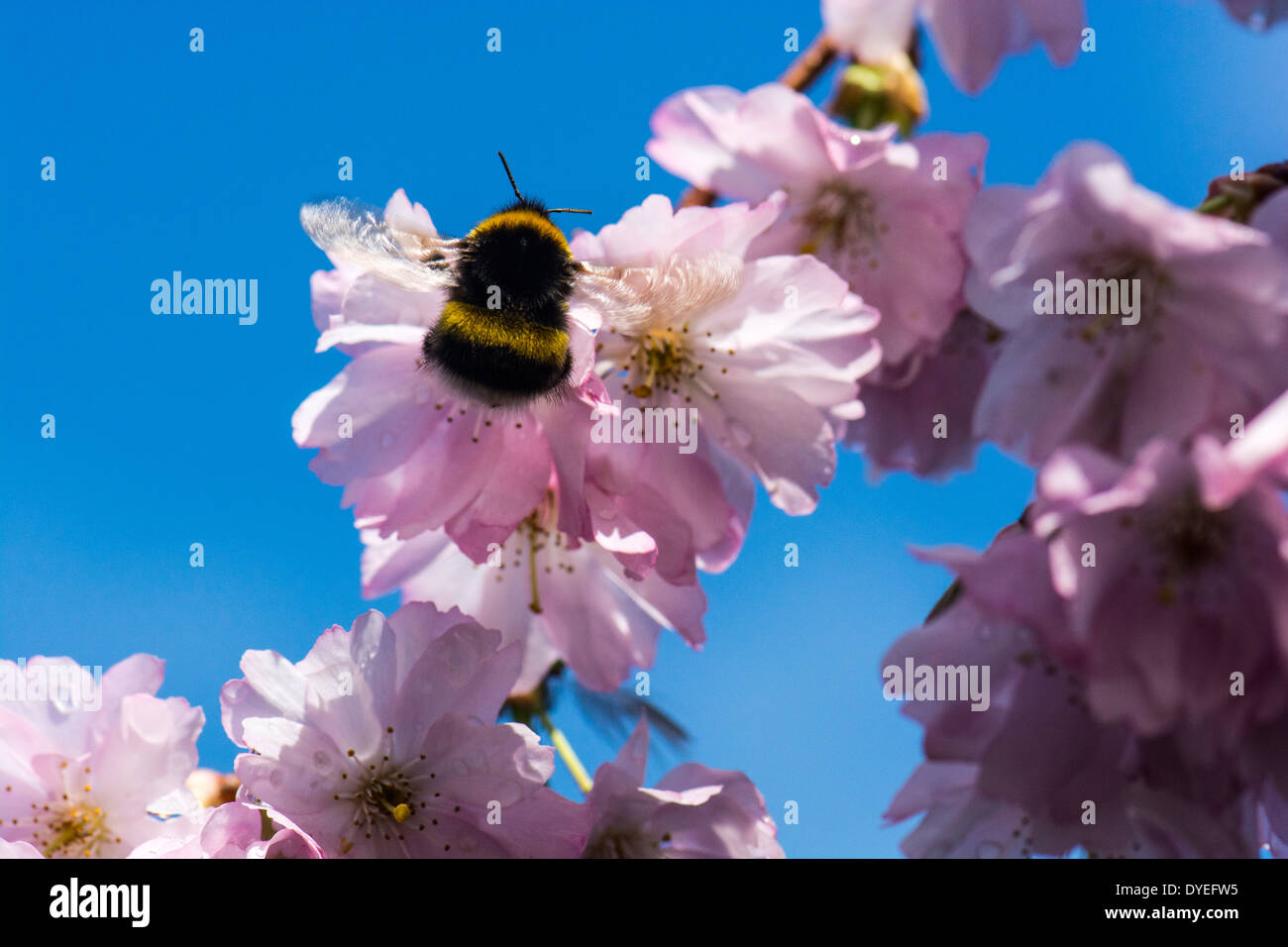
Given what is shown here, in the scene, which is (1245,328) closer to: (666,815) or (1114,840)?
(1114,840)

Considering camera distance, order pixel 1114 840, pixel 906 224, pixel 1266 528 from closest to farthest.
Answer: pixel 1266 528
pixel 1114 840
pixel 906 224

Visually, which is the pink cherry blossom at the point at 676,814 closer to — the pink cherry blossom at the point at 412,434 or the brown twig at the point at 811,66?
the pink cherry blossom at the point at 412,434

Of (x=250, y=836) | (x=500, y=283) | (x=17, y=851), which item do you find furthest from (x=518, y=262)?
(x=17, y=851)

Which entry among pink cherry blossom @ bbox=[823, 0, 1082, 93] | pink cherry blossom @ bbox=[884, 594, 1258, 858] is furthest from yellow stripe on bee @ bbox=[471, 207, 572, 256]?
pink cherry blossom @ bbox=[884, 594, 1258, 858]

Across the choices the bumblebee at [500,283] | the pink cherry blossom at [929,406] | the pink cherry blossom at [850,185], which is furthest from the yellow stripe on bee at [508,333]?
the pink cherry blossom at [929,406]

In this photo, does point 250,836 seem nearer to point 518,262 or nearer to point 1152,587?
point 518,262
